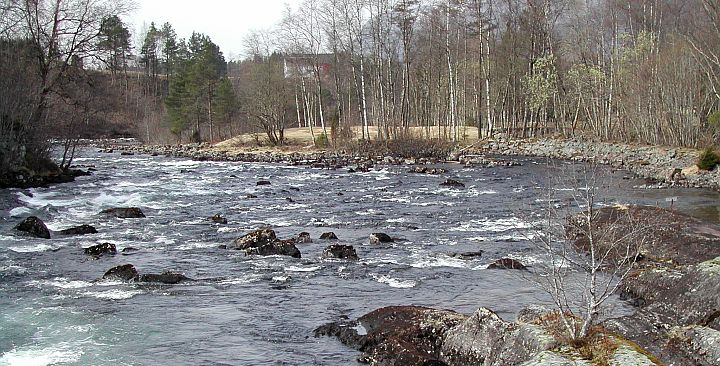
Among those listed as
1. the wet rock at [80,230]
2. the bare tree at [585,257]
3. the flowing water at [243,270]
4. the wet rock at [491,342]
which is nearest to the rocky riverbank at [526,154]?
the flowing water at [243,270]

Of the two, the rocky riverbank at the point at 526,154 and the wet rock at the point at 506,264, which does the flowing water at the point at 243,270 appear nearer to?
the wet rock at the point at 506,264

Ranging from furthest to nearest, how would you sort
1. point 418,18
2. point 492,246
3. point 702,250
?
point 418,18 < point 492,246 < point 702,250

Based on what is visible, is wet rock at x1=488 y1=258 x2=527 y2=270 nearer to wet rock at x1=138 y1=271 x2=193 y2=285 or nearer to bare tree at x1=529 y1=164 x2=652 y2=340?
bare tree at x1=529 y1=164 x2=652 y2=340

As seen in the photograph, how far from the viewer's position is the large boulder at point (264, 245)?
1398cm

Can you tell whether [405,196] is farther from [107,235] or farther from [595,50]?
[595,50]

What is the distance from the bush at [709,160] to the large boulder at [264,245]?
18911 millimetres

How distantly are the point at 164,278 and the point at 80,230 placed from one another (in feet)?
20.5

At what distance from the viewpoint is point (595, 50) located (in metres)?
46.6

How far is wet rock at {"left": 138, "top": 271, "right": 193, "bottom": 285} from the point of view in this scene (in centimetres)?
1149

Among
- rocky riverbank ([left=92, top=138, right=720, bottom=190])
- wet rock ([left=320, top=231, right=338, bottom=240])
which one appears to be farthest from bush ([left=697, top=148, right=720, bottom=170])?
wet rock ([left=320, top=231, right=338, bottom=240])

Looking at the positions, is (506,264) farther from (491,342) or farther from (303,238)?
(491,342)

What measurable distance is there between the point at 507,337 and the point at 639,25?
45.5 meters

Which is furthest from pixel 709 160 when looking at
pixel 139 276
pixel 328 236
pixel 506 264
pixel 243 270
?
pixel 139 276

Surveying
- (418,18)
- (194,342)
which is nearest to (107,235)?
(194,342)
